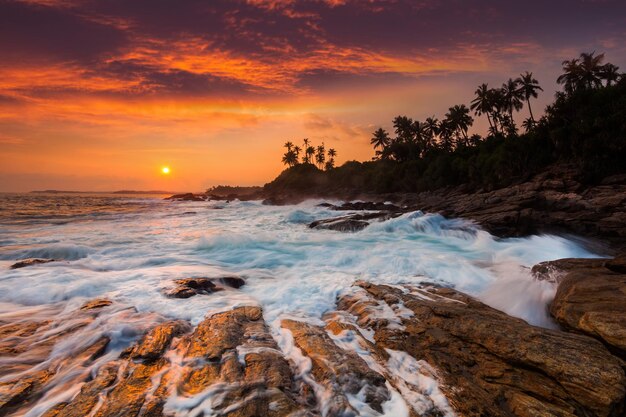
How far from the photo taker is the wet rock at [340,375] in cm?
364

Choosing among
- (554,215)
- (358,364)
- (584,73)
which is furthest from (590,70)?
(358,364)

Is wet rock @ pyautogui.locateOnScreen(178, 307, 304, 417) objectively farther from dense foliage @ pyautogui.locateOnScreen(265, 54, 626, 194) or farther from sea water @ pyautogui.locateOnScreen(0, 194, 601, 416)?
dense foliage @ pyautogui.locateOnScreen(265, 54, 626, 194)

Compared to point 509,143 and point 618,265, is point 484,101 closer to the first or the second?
point 509,143

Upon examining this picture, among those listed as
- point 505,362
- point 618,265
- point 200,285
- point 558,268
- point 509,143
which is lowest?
point 505,362

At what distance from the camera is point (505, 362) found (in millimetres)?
4137

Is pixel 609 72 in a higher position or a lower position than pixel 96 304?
higher

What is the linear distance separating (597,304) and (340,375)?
4451mm

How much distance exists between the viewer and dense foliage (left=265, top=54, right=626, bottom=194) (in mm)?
30484

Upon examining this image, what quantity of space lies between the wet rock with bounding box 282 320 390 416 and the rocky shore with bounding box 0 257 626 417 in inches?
0.6

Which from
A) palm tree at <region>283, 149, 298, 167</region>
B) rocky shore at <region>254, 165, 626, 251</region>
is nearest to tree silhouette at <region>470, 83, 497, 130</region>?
rocky shore at <region>254, 165, 626, 251</region>

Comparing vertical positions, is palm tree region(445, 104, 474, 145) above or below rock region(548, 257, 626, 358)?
above

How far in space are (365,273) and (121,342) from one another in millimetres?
6749

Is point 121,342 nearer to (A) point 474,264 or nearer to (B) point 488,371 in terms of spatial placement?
(B) point 488,371

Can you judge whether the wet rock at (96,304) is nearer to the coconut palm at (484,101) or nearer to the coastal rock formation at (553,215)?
the coastal rock formation at (553,215)
